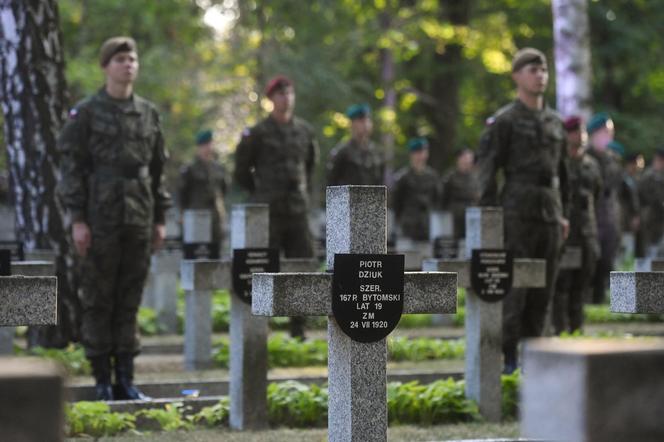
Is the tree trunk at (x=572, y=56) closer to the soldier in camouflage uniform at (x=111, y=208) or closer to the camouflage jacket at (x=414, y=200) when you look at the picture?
the camouflage jacket at (x=414, y=200)

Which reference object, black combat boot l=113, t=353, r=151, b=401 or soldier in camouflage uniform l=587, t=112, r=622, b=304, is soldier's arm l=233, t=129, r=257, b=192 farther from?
soldier in camouflage uniform l=587, t=112, r=622, b=304

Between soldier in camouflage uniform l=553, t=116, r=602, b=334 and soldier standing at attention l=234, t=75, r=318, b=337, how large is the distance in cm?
246

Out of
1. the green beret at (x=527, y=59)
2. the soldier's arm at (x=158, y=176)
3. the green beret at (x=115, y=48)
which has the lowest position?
the soldier's arm at (x=158, y=176)

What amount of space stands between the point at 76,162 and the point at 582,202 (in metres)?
6.36

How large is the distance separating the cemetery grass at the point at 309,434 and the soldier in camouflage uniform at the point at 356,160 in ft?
31.7

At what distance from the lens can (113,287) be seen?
10922mm

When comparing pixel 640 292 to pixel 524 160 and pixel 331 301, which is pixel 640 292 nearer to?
pixel 331 301

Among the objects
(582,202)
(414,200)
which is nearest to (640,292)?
(582,202)

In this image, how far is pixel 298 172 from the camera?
15.1 m

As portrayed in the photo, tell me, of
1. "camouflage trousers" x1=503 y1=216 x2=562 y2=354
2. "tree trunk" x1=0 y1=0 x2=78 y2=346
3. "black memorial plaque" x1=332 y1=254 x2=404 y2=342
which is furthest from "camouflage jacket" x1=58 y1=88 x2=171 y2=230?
"black memorial plaque" x1=332 y1=254 x2=404 y2=342

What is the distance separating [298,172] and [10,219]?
2676 millimetres

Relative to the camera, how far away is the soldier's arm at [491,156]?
12.2m

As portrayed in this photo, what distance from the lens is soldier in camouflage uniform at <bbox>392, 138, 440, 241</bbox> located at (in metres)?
25.6

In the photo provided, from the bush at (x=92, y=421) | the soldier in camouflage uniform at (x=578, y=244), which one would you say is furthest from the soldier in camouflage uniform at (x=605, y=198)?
the bush at (x=92, y=421)
